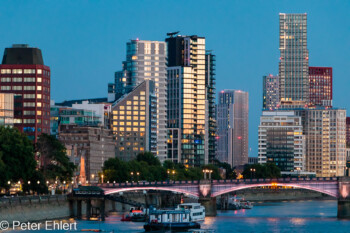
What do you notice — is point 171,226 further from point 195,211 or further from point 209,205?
point 209,205

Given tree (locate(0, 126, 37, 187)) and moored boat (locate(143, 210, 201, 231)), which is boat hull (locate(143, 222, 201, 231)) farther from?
tree (locate(0, 126, 37, 187))

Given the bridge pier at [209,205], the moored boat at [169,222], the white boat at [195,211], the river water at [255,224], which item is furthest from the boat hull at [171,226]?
the bridge pier at [209,205]

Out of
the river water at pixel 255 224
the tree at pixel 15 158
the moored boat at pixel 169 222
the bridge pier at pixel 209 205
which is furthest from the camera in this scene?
the bridge pier at pixel 209 205

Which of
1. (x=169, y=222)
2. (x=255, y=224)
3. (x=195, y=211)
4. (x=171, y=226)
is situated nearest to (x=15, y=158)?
(x=195, y=211)

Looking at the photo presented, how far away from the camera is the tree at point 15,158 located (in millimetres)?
171750

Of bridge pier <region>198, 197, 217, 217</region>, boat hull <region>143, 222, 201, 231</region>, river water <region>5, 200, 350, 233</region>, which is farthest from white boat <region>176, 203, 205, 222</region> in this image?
bridge pier <region>198, 197, 217, 217</region>

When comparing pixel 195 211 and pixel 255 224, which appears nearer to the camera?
pixel 255 224

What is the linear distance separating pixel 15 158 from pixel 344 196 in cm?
6375

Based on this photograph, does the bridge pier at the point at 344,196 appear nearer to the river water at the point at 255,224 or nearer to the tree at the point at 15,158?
the river water at the point at 255,224

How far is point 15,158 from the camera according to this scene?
17500cm

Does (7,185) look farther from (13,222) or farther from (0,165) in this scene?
(13,222)

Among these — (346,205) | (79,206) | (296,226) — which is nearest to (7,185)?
(79,206)

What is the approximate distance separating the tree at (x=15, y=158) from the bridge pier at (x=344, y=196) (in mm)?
59161

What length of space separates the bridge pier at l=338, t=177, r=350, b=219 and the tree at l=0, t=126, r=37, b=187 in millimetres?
59161
